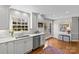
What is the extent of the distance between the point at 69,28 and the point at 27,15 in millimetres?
5359

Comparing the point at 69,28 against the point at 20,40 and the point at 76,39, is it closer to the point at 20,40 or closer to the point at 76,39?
the point at 76,39

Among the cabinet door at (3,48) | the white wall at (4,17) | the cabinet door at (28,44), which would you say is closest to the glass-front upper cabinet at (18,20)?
the cabinet door at (28,44)

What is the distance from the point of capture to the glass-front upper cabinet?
219 inches

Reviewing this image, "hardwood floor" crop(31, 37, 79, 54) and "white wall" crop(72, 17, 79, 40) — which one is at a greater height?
"white wall" crop(72, 17, 79, 40)

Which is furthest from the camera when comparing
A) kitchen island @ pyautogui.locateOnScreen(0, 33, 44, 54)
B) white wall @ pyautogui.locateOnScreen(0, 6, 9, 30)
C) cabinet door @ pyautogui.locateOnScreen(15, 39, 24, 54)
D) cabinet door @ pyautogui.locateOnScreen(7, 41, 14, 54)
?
cabinet door @ pyautogui.locateOnScreen(15, 39, 24, 54)

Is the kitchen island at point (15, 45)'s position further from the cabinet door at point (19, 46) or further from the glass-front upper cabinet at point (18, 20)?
the glass-front upper cabinet at point (18, 20)

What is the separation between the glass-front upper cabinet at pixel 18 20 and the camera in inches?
219

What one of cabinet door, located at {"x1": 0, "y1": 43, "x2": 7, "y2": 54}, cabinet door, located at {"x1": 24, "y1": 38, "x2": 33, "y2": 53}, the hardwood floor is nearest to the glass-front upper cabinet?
cabinet door, located at {"x1": 24, "y1": 38, "x2": 33, "y2": 53}

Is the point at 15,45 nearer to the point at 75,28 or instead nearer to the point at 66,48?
the point at 66,48

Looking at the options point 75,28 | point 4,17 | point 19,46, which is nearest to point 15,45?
point 19,46

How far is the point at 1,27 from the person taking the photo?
12.9 feet

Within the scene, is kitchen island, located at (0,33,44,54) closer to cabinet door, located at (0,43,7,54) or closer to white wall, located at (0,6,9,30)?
cabinet door, located at (0,43,7,54)

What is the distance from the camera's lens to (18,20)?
6086mm

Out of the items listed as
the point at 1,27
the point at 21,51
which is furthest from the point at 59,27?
the point at 1,27
